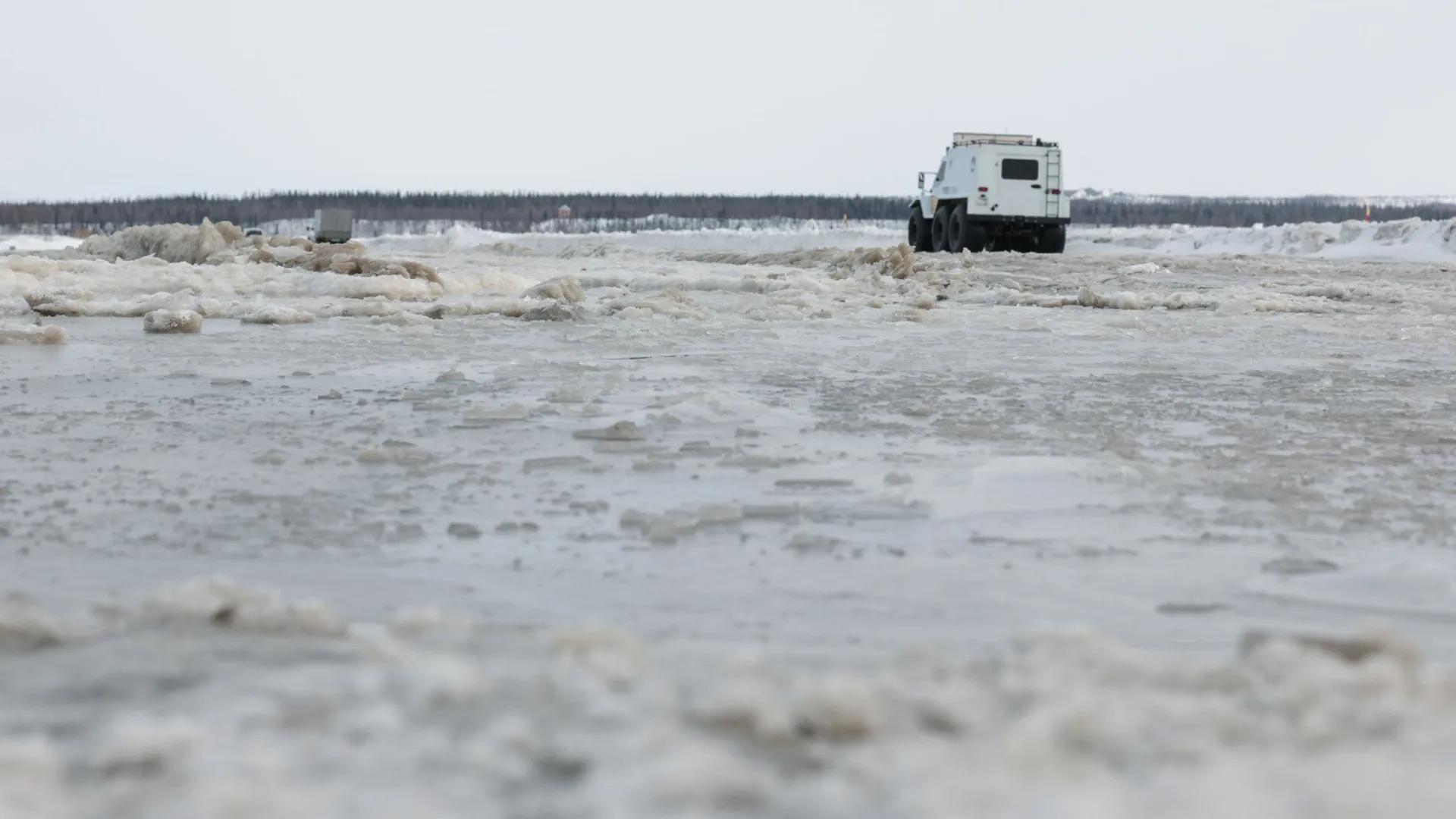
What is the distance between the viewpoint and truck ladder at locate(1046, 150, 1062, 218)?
25.4 m

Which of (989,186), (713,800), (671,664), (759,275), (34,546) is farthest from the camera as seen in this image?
(989,186)

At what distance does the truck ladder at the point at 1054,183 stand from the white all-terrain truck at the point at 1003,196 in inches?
0.5

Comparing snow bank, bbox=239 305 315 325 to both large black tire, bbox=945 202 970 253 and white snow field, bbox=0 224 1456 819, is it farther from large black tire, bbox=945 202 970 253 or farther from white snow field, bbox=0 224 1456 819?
large black tire, bbox=945 202 970 253

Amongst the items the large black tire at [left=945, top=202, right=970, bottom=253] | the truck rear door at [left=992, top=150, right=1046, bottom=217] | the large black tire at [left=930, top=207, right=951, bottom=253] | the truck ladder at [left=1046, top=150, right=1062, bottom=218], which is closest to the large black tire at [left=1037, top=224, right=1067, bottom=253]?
the truck ladder at [left=1046, top=150, right=1062, bottom=218]

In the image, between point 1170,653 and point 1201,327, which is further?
point 1201,327

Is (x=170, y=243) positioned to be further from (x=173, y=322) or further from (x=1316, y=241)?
(x=1316, y=241)

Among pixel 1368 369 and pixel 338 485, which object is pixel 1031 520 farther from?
pixel 1368 369

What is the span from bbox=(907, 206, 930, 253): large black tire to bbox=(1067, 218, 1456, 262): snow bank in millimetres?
4905

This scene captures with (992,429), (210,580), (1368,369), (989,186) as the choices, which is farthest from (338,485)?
(989,186)

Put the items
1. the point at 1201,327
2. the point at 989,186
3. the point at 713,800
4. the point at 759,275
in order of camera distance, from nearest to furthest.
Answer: the point at 713,800 < the point at 1201,327 < the point at 759,275 < the point at 989,186

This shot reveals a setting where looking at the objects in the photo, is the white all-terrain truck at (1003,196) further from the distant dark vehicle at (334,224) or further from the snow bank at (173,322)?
the snow bank at (173,322)

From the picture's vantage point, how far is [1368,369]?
6.95 meters

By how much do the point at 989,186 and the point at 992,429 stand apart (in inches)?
826

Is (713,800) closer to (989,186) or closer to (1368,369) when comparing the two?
(1368,369)
